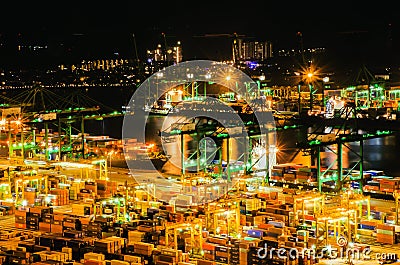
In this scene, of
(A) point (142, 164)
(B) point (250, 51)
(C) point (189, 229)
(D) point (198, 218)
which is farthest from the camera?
(B) point (250, 51)

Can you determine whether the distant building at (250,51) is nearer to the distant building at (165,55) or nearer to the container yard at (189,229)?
the distant building at (165,55)

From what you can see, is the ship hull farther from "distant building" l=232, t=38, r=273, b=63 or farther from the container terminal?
"distant building" l=232, t=38, r=273, b=63

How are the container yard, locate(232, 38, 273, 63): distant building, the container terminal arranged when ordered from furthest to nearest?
1. locate(232, 38, 273, 63): distant building
2. the container terminal
3. the container yard

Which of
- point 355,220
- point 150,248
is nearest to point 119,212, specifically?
point 150,248

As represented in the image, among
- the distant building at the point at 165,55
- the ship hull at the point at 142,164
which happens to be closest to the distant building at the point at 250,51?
the distant building at the point at 165,55

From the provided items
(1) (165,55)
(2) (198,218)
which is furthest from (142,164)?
(1) (165,55)

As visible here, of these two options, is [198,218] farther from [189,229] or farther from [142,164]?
[142,164]

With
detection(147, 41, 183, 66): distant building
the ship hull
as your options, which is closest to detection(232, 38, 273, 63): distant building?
detection(147, 41, 183, 66): distant building

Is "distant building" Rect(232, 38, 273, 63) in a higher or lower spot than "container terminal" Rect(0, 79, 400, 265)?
higher

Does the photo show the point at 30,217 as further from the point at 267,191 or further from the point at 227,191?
the point at 267,191

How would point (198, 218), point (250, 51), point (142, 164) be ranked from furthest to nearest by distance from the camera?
1. point (250, 51)
2. point (142, 164)
3. point (198, 218)

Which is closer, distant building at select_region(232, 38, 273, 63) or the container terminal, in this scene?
the container terminal
